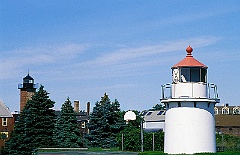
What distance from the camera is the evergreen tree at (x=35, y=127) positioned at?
5272cm

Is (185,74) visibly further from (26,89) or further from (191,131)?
(26,89)

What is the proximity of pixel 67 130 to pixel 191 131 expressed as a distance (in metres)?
32.1

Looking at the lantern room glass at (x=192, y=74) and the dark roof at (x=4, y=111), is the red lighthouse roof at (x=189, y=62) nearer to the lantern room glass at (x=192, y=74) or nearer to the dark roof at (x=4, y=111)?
the lantern room glass at (x=192, y=74)

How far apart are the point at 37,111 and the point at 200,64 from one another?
30.9m

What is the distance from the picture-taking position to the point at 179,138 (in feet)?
84.0

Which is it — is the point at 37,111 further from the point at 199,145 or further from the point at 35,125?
the point at 199,145

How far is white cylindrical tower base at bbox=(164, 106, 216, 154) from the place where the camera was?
25.4m

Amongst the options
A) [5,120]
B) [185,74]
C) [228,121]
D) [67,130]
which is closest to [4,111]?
[5,120]

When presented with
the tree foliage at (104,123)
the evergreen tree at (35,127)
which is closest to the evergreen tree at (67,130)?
the evergreen tree at (35,127)

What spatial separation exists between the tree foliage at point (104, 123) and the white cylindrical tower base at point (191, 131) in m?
29.7

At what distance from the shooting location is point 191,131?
25406mm

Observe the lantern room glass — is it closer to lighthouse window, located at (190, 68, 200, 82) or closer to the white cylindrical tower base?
lighthouse window, located at (190, 68, 200, 82)

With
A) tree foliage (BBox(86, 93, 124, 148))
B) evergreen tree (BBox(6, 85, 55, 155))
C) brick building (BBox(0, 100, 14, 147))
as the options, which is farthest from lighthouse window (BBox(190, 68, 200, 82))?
brick building (BBox(0, 100, 14, 147))

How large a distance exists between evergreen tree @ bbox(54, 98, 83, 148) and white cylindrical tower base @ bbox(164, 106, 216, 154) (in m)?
28.9
